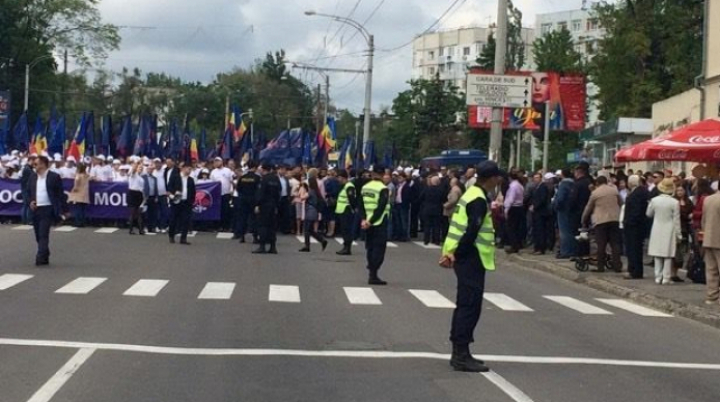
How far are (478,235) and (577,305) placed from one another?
6536mm

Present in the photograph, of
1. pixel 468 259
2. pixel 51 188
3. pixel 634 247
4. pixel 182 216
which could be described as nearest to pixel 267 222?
pixel 182 216

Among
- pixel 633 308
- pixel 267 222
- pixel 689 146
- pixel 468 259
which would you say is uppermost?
pixel 689 146

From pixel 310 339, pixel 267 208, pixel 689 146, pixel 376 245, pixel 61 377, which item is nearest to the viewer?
pixel 61 377

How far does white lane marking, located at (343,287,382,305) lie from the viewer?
15.5m

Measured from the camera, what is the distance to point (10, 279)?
16.9 meters

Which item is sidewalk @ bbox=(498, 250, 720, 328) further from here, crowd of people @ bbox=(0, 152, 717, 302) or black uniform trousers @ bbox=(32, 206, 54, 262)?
black uniform trousers @ bbox=(32, 206, 54, 262)

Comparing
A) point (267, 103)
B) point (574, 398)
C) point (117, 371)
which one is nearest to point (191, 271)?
point (117, 371)

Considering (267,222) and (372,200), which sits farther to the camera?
(267,222)

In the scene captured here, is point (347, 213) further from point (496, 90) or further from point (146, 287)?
point (146, 287)

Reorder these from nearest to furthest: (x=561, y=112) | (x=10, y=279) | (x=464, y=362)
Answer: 1. (x=464, y=362)
2. (x=10, y=279)
3. (x=561, y=112)

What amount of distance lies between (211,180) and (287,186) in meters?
3.25

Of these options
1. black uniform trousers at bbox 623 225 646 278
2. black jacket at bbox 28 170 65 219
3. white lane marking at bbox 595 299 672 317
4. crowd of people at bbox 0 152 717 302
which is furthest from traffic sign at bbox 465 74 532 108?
black jacket at bbox 28 170 65 219

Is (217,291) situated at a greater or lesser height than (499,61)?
lesser

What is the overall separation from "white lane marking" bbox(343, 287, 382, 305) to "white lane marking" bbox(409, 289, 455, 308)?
0.63 metres
